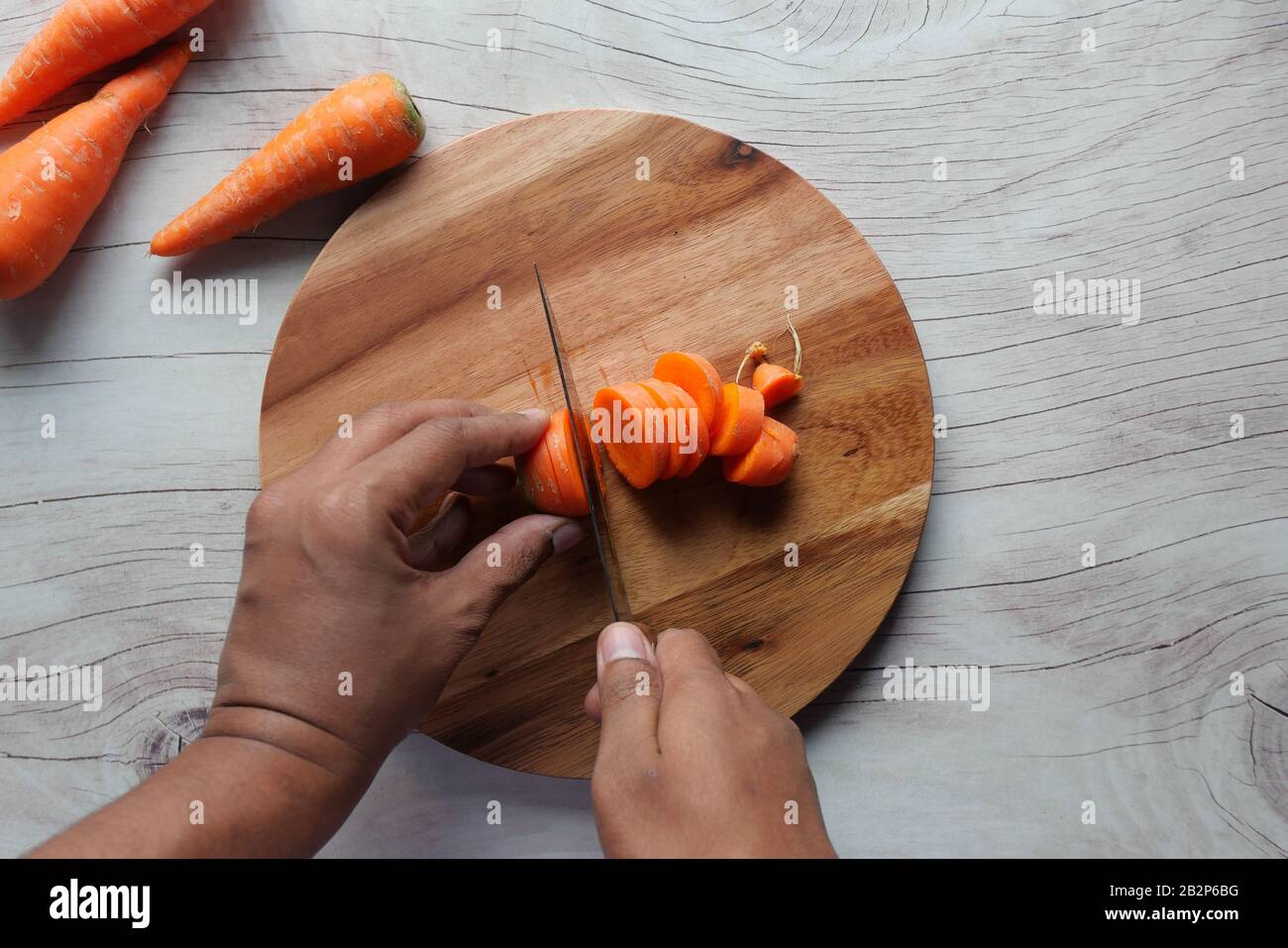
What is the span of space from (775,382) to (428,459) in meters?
0.81

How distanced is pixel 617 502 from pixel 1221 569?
1.65 meters

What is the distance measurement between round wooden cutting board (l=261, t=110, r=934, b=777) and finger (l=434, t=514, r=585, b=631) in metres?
0.19

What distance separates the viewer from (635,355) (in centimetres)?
203

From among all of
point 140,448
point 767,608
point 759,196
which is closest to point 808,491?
point 767,608

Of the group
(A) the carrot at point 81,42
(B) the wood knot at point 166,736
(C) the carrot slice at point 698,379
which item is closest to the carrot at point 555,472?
(C) the carrot slice at point 698,379

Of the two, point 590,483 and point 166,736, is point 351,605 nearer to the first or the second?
point 590,483

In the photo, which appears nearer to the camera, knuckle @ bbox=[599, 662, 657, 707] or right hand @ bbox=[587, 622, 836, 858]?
right hand @ bbox=[587, 622, 836, 858]

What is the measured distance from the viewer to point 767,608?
79.5 inches

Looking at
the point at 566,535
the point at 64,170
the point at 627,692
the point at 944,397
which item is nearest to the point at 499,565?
the point at 566,535

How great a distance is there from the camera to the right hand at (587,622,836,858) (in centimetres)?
137

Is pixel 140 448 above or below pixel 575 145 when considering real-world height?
below

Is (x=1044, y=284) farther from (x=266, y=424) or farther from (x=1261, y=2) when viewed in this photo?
(x=266, y=424)

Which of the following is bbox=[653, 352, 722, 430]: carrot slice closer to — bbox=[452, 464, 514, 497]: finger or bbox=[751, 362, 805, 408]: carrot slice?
bbox=[751, 362, 805, 408]: carrot slice

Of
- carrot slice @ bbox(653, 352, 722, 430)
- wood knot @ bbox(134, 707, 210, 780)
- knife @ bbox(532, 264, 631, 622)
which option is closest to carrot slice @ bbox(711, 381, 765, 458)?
carrot slice @ bbox(653, 352, 722, 430)
